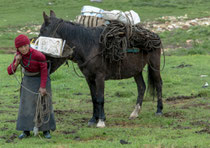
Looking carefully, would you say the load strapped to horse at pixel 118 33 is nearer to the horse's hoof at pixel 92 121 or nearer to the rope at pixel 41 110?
the horse's hoof at pixel 92 121

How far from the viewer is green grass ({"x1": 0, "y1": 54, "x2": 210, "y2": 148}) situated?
6.68 metres

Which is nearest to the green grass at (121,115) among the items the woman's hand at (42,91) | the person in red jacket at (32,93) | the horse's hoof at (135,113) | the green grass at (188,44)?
the horse's hoof at (135,113)

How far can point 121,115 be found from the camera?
939 centimetres

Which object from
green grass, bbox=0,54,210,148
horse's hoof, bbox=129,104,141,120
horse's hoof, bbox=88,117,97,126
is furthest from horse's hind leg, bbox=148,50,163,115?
horse's hoof, bbox=88,117,97,126

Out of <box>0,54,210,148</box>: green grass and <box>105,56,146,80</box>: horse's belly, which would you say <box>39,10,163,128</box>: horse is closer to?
<box>105,56,146,80</box>: horse's belly

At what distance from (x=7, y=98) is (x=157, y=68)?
4.31 metres

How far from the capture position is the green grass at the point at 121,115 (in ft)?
21.9

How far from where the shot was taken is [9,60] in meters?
17.3

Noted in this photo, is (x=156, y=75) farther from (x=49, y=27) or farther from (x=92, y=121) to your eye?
(x=49, y=27)

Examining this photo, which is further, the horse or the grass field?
the horse

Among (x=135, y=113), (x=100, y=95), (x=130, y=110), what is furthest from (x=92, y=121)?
(x=130, y=110)

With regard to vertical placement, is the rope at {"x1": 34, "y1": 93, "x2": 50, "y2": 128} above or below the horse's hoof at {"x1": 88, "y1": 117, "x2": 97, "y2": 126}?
above

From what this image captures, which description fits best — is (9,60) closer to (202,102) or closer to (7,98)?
(7,98)

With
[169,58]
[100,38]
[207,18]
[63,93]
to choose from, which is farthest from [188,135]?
[207,18]
